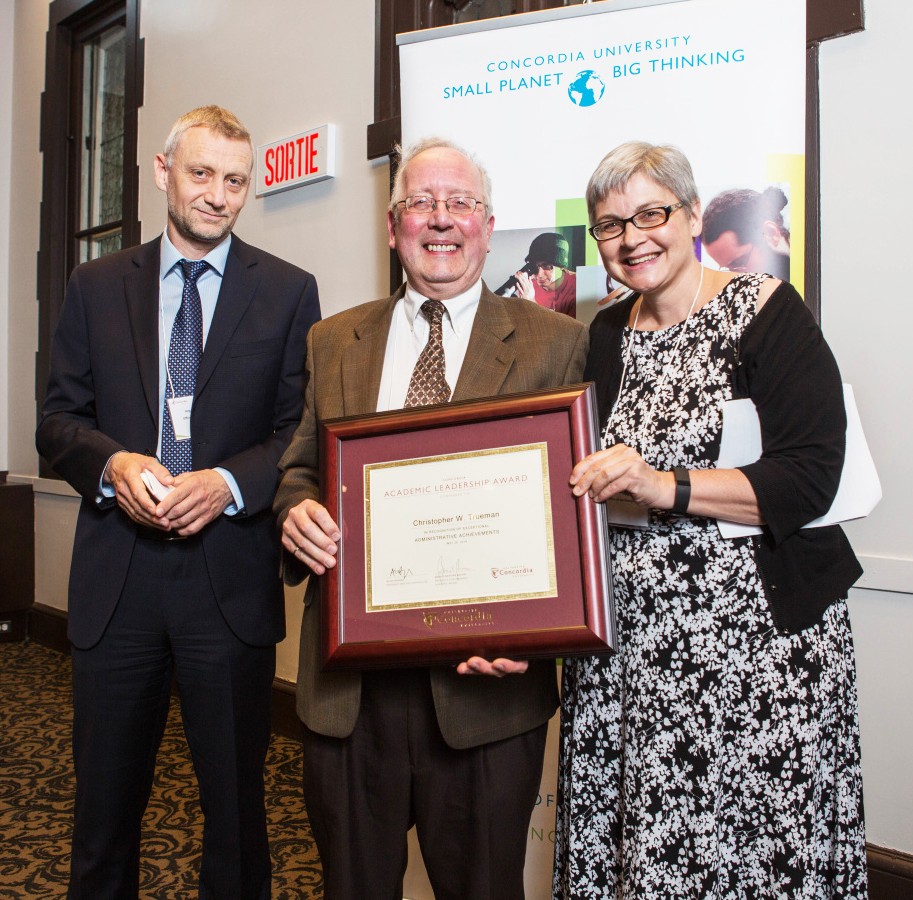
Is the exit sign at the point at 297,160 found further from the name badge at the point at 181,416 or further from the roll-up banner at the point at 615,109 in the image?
the name badge at the point at 181,416

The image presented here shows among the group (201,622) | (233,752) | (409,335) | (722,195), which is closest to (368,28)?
(722,195)

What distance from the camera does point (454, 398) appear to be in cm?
148

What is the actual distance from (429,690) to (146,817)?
186 cm

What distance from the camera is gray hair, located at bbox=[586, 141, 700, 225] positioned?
4.66 ft

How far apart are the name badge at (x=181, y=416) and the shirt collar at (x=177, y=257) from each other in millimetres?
316

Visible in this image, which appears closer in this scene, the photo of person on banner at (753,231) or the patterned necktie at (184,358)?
the patterned necktie at (184,358)

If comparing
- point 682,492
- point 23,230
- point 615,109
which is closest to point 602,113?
point 615,109

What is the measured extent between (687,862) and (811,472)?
2.16 feet

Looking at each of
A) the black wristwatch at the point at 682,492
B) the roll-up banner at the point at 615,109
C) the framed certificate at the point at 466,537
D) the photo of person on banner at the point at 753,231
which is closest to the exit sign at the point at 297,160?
the roll-up banner at the point at 615,109

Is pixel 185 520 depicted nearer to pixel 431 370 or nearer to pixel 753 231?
pixel 431 370

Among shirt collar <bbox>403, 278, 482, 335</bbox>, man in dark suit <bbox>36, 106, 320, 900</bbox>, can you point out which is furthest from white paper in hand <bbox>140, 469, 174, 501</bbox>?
shirt collar <bbox>403, 278, 482, 335</bbox>

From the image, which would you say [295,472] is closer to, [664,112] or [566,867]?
[566,867]

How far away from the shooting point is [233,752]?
1822mm

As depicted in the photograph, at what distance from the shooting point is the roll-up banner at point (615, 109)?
192cm
